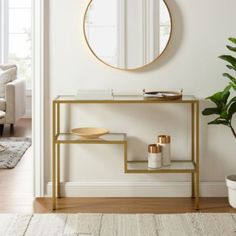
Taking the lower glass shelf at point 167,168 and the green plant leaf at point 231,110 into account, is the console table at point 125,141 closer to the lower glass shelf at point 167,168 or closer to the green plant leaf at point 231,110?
the lower glass shelf at point 167,168

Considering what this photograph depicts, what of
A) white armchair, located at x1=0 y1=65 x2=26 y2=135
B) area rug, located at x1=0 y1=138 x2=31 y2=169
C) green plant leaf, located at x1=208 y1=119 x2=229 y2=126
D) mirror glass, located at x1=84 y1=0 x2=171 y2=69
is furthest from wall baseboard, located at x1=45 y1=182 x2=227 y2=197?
white armchair, located at x1=0 y1=65 x2=26 y2=135

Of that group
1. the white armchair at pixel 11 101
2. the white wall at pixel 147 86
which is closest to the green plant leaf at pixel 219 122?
the white wall at pixel 147 86

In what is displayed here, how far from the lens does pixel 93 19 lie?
433 centimetres

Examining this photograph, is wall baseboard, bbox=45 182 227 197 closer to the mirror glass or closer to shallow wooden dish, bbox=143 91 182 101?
shallow wooden dish, bbox=143 91 182 101

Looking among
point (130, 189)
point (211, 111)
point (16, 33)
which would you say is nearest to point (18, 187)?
point (130, 189)

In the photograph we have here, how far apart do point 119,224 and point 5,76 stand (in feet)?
12.3

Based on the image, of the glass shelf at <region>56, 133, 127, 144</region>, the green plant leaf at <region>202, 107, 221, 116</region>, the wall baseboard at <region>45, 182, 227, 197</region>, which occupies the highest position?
the green plant leaf at <region>202, 107, 221, 116</region>

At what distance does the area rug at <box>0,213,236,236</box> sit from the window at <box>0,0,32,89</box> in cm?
470

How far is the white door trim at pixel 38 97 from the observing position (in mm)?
4340

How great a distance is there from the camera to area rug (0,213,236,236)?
12.1 ft

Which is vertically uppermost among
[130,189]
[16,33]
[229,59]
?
[16,33]

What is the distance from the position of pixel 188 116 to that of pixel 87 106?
73 centimetres

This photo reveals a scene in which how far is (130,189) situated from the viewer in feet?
14.7

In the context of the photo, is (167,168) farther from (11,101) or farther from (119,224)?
(11,101)
